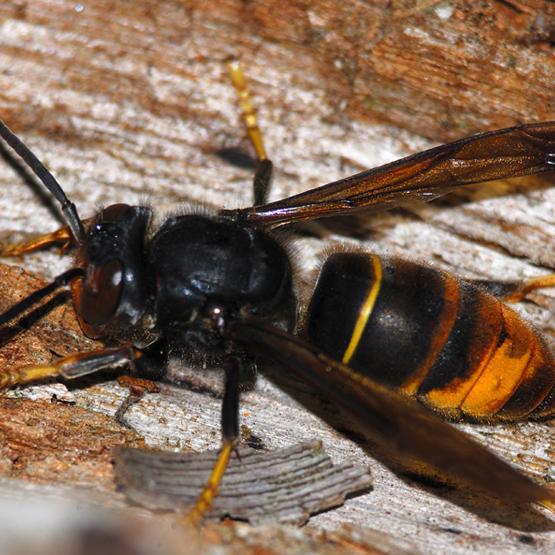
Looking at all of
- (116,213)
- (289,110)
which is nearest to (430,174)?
(289,110)

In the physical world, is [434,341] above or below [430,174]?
below

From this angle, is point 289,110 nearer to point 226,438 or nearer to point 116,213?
point 116,213

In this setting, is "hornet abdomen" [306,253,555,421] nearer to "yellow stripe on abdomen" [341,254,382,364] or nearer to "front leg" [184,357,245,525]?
"yellow stripe on abdomen" [341,254,382,364]

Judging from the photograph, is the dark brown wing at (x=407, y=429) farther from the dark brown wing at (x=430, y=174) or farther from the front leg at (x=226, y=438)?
the dark brown wing at (x=430, y=174)

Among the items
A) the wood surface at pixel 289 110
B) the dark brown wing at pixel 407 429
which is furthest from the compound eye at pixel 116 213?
the dark brown wing at pixel 407 429

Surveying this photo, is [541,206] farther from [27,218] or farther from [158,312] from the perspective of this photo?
[27,218]

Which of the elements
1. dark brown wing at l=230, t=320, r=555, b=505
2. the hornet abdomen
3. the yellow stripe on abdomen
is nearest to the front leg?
dark brown wing at l=230, t=320, r=555, b=505
